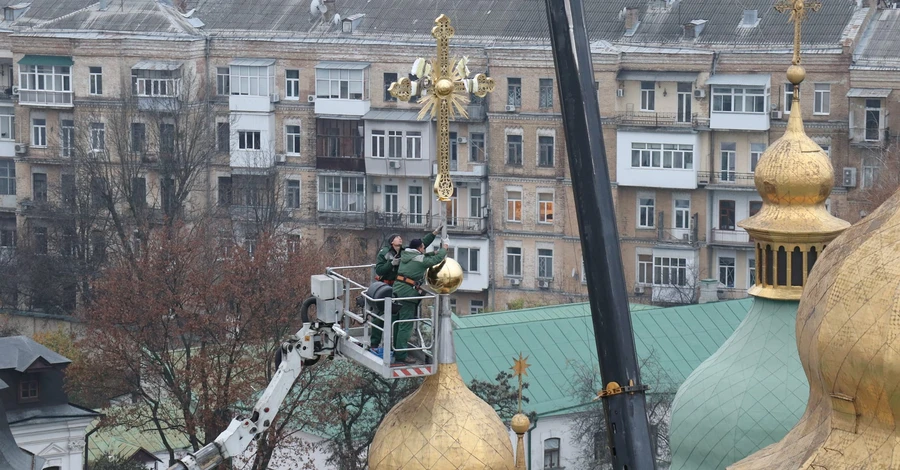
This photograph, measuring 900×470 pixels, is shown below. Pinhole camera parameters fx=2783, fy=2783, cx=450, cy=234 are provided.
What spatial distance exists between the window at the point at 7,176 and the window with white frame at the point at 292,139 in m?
13.3

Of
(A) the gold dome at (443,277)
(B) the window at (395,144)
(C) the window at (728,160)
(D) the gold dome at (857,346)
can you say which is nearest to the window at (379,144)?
(B) the window at (395,144)

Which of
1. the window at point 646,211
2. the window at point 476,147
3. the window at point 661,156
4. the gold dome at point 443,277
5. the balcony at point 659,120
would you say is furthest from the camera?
the window at point 476,147

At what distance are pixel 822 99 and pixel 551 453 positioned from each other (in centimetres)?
3795

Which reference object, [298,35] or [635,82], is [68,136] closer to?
[298,35]

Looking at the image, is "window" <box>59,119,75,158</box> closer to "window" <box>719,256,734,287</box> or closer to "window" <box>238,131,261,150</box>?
"window" <box>238,131,261,150</box>

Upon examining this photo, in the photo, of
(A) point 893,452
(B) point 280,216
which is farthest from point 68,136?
(A) point 893,452

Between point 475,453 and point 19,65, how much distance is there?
293 ft

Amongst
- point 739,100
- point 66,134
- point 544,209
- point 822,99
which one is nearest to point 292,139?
point 66,134

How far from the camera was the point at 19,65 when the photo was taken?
410 ft

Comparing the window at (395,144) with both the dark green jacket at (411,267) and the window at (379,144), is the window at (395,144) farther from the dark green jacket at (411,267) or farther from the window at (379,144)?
the dark green jacket at (411,267)

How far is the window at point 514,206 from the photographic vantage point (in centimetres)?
11775

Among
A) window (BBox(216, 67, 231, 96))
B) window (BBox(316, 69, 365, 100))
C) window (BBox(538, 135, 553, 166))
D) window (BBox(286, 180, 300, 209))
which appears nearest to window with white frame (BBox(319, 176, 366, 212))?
window (BBox(286, 180, 300, 209))

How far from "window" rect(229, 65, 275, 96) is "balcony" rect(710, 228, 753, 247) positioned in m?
21.9

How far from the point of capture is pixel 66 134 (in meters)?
124
